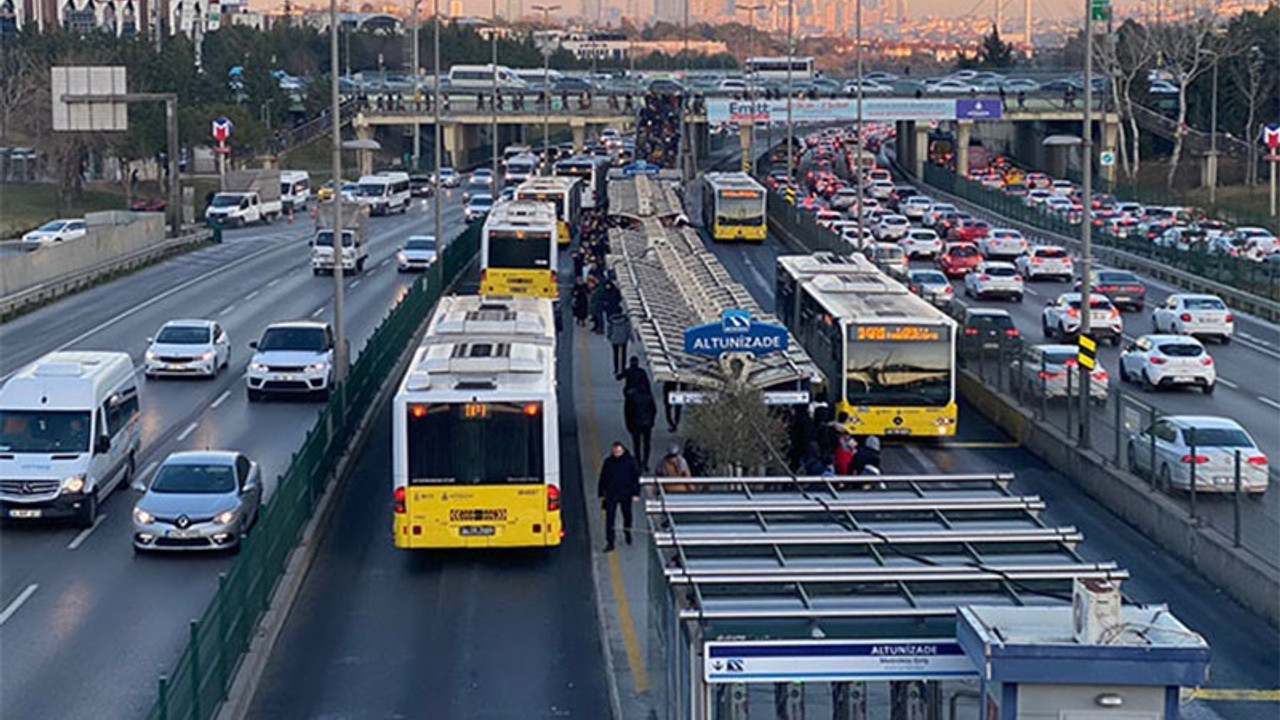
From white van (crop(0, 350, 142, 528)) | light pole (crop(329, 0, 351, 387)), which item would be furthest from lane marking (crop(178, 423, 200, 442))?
white van (crop(0, 350, 142, 528))

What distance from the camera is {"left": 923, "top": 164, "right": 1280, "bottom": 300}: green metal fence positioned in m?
60.1

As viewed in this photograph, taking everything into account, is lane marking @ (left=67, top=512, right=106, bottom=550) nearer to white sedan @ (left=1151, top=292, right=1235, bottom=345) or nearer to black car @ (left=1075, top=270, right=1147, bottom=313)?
white sedan @ (left=1151, top=292, right=1235, bottom=345)

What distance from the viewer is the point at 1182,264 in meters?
67.4

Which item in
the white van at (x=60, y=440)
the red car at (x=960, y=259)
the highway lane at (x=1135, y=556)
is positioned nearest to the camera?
the highway lane at (x=1135, y=556)

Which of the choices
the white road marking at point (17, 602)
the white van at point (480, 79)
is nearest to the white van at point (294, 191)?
the white van at point (480, 79)

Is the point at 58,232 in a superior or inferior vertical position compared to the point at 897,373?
superior

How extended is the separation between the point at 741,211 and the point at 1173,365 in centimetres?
3497

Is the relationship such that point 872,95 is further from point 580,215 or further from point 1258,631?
point 1258,631

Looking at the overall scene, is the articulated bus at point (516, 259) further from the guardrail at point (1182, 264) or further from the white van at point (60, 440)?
the white van at point (60, 440)

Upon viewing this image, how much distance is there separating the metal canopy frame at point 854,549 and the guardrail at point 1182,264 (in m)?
42.5

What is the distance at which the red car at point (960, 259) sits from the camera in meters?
67.3

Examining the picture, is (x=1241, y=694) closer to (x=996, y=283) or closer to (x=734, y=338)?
(x=734, y=338)

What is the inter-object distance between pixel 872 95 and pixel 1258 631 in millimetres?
108276

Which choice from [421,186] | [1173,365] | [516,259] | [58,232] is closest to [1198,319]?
[1173,365]
